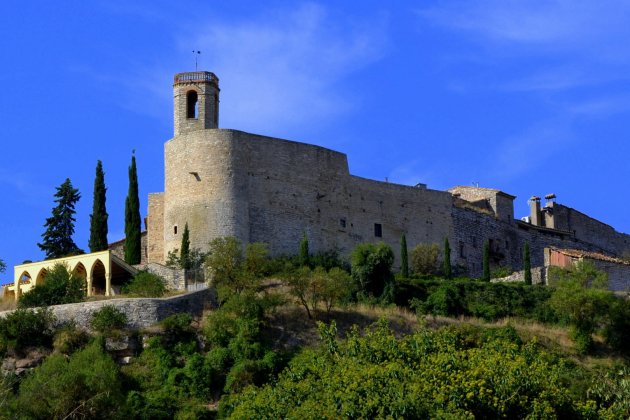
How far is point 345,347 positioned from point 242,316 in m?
7.09

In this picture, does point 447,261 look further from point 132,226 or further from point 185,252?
point 132,226

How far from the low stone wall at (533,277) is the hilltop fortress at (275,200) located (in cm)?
277

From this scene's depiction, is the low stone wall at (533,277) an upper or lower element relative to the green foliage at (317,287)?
upper

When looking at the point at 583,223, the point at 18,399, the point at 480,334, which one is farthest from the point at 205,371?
the point at 583,223

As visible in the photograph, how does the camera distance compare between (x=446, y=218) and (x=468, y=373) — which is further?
(x=446, y=218)

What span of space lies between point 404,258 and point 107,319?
16080 millimetres

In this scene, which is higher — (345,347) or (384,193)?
(384,193)

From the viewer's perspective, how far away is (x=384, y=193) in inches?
2537

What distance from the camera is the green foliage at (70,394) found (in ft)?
142

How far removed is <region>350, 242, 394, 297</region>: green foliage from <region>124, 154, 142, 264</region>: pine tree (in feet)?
29.4

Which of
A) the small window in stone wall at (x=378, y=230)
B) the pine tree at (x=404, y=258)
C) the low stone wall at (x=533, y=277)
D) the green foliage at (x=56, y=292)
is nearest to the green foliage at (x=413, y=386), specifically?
the green foliage at (x=56, y=292)

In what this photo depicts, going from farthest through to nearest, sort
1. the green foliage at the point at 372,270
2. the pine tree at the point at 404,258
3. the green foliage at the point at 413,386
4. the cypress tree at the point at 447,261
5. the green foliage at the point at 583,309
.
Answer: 1. the cypress tree at the point at 447,261
2. the pine tree at the point at 404,258
3. the green foliage at the point at 372,270
4. the green foliage at the point at 583,309
5. the green foliage at the point at 413,386

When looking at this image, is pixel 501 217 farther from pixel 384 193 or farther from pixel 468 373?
pixel 468 373

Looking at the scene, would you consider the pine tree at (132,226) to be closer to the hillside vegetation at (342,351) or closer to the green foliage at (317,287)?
the hillside vegetation at (342,351)
